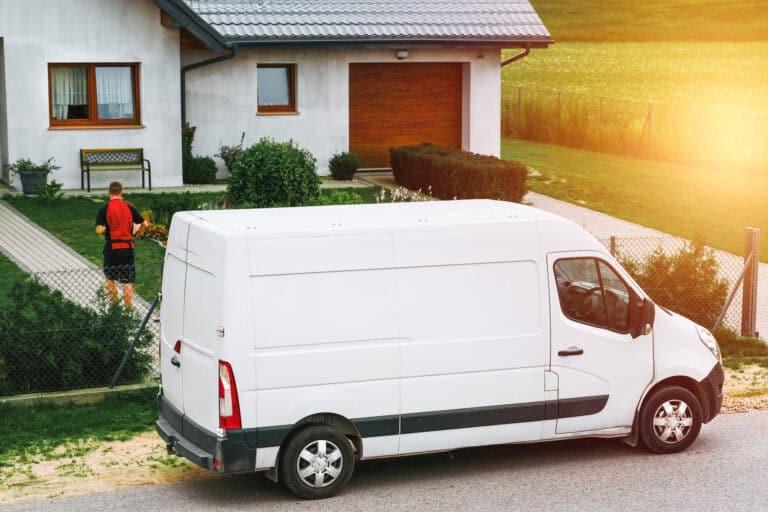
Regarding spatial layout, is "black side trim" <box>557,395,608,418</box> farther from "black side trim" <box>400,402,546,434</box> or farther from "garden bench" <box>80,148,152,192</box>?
"garden bench" <box>80,148,152,192</box>

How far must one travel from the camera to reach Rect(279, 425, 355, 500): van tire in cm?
984

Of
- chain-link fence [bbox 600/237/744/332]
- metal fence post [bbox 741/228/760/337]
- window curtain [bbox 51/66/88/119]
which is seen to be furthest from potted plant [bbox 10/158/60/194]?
metal fence post [bbox 741/228/760/337]

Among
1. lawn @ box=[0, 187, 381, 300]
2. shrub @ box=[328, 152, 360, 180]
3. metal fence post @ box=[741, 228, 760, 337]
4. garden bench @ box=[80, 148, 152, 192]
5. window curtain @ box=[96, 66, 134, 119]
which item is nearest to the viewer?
metal fence post @ box=[741, 228, 760, 337]

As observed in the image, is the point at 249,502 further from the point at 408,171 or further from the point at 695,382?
the point at 408,171

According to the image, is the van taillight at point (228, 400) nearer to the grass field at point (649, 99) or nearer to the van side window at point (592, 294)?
the van side window at point (592, 294)

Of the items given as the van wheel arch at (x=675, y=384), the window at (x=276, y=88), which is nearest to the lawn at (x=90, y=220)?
the window at (x=276, y=88)

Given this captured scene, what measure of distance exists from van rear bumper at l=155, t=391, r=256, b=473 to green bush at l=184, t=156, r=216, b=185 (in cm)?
1789

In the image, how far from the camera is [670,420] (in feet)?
36.3

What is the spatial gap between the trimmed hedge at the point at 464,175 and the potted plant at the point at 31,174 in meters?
7.34

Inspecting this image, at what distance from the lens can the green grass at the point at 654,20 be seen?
71438mm

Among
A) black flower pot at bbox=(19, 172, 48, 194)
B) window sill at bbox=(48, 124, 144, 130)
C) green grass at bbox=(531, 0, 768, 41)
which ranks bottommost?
black flower pot at bbox=(19, 172, 48, 194)

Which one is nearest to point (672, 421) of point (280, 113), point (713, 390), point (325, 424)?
point (713, 390)

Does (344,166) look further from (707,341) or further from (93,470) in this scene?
(93,470)

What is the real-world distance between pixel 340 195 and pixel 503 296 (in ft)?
34.7
